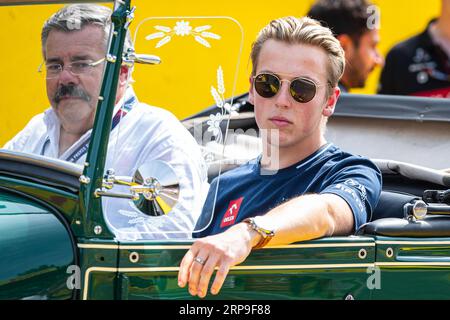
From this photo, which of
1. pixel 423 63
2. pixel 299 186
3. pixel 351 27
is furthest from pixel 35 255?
pixel 423 63

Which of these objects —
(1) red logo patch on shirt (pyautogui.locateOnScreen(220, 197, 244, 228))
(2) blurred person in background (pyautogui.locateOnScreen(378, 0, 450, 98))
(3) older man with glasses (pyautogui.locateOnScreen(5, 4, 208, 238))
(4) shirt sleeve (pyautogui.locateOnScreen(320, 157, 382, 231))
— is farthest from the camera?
(2) blurred person in background (pyautogui.locateOnScreen(378, 0, 450, 98))

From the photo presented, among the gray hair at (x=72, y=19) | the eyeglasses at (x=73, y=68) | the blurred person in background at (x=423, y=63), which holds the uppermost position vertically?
the blurred person in background at (x=423, y=63)

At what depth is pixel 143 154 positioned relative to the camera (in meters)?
2.48

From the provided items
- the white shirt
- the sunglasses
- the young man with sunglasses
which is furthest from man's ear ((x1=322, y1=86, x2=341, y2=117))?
the white shirt

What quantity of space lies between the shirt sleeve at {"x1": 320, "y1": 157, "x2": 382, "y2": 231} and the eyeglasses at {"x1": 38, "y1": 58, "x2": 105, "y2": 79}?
2.35 feet

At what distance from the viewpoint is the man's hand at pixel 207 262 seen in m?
2.21

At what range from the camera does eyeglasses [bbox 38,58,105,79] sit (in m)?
2.46

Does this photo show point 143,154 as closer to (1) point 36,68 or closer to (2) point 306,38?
(1) point 36,68

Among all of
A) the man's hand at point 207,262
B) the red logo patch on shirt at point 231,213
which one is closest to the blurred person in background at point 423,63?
the red logo patch on shirt at point 231,213

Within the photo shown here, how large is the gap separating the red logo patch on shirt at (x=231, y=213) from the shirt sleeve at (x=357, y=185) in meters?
0.28

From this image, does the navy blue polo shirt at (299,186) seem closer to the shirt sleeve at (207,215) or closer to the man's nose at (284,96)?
the shirt sleeve at (207,215)

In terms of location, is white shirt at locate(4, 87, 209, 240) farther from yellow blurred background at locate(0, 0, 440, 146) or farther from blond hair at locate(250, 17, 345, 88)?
blond hair at locate(250, 17, 345, 88)

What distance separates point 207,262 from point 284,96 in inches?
24.8

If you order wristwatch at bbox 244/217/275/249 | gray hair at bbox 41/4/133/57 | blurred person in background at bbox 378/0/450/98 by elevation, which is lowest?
wristwatch at bbox 244/217/275/249
